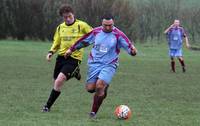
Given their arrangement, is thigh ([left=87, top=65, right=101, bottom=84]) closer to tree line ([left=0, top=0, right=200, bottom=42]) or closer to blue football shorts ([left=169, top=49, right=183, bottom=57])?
blue football shorts ([left=169, top=49, right=183, bottom=57])

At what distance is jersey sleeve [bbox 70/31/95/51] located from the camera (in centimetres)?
1103

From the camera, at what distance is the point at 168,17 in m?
69.1

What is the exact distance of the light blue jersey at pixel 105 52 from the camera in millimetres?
10711

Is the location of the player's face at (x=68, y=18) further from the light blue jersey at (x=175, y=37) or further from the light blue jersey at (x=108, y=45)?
the light blue jersey at (x=175, y=37)

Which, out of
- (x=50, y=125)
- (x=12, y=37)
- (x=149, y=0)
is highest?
(x=149, y=0)

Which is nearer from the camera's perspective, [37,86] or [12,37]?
[37,86]

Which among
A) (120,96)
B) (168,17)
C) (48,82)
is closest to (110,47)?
(120,96)

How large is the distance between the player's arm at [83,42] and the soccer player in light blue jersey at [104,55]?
0.33ft

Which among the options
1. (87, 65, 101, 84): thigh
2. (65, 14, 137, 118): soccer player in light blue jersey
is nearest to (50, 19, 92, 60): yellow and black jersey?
(65, 14, 137, 118): soccer player in light blue jersey

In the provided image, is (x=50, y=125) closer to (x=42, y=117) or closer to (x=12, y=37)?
(x=42, y=117)

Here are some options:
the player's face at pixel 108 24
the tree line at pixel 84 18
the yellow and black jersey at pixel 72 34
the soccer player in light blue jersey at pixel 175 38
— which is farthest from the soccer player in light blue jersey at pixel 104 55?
the tree line at pixel 84 18

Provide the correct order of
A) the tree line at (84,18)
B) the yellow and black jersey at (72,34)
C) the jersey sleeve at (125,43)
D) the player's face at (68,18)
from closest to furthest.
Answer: the jersey sleeve at (125,43) → the player's face at (68,18) → the yellow and black jersey at (72,34) → the tree line at (84,18)

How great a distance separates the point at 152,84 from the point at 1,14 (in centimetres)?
4020

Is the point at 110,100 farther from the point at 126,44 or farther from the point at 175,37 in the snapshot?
the point at 175,37
